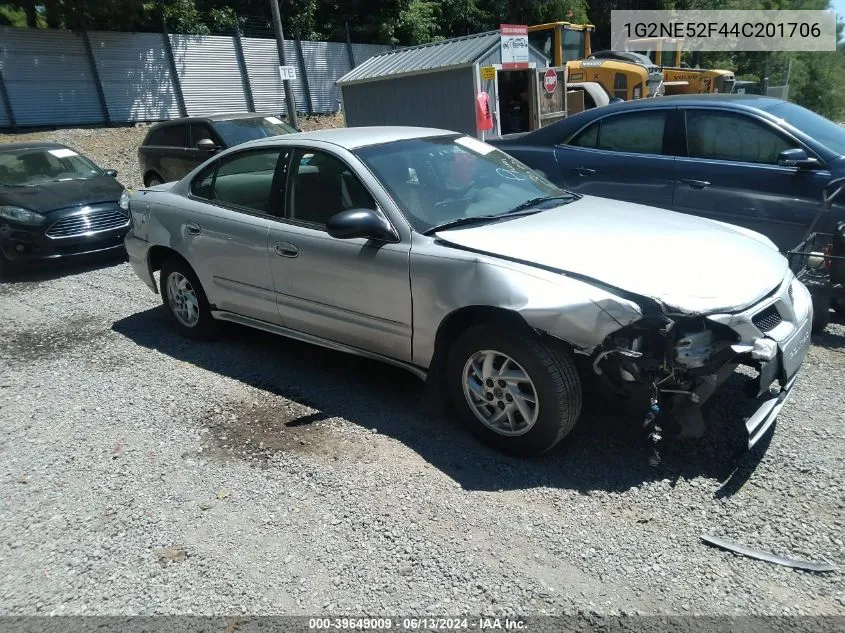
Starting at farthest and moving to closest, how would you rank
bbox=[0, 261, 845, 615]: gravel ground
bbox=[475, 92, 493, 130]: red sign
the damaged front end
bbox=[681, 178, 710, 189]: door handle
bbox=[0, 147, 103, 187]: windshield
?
bbox=[475, 92, 493, 130]: red sign → bbox=[0, 147, 103, 187]: windshield → bbox=[681, 178, 710, 189]: door handle → the damaged front end → bbox=[0, 261, 845, 615]: gravel ground

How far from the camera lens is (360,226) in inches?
150

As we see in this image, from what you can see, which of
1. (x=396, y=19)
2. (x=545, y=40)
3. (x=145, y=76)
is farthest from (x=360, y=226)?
(x=396, y=19)

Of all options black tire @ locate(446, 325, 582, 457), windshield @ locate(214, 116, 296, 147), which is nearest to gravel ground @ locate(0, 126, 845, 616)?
black tire @ locate(446, 325, 582, 457)

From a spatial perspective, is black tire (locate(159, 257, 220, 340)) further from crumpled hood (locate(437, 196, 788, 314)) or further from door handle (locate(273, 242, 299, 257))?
crumpled hood (locate(437, 196, 788, 314))

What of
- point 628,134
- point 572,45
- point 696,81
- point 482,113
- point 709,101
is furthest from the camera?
point 572,45

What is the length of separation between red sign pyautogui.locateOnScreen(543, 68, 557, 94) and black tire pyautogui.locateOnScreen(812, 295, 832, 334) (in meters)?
10.7

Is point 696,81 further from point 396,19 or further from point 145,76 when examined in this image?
point 145,76

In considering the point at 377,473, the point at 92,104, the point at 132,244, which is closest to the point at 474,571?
the point at 377,473

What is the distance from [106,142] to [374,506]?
18.6 metres

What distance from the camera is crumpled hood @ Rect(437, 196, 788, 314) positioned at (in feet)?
10.3

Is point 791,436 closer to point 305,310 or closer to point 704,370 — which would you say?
point 704,370

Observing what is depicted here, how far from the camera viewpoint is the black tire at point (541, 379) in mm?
3275

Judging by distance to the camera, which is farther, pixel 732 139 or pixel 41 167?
pixel 41 167

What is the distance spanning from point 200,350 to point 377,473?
2534mm
